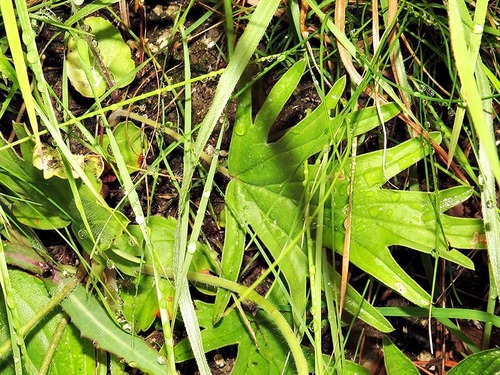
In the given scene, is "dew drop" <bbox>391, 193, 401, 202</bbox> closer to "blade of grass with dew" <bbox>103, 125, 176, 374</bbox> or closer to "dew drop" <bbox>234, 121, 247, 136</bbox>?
"dew drop" <bbox>234, 121, 247, 136</bbox>

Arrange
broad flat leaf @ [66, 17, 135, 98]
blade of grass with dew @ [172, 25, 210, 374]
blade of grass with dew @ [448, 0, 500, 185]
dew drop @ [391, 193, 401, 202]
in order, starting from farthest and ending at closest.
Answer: broad flat leaf @ [66, 17, 135, 98]
dew drop @ [391, 193, 401, 202]
blade of grass with dew @ [172, 25, 210, 374]
blade of grass with dew @ [448, 0, 500, 185]

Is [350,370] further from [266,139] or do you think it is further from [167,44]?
[167,44]

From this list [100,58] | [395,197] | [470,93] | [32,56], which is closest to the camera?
[470,93]

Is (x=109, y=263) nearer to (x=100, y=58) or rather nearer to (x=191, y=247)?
(x=191, y=247)

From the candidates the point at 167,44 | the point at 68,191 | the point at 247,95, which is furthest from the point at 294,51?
the point at 68,191

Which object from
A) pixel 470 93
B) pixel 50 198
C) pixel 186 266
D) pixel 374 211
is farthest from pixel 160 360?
pixel 470 93

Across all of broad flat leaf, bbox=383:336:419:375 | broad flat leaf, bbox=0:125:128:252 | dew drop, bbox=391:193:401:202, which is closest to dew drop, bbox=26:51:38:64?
broad flat leaf, bbox=0:125:128:252
